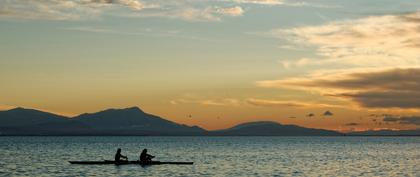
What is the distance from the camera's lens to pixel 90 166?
76188mm

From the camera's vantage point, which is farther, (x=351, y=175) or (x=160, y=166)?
(x=160, y=166)

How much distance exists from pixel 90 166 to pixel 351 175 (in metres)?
26.7

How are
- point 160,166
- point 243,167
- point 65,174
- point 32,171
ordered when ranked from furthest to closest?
point 243,167 < point 160,166 < point 32,171 < point 65,174

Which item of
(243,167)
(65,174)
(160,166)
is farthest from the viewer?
(243,167)

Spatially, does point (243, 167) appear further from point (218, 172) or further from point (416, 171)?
point (416, 171)

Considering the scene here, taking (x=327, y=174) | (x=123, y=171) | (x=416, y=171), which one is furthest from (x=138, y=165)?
(x=416, y=171)

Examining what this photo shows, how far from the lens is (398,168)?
282ft

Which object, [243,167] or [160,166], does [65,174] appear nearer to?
[160,166]

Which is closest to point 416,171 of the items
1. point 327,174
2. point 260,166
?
point 327,174

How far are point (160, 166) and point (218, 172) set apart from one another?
7.16m

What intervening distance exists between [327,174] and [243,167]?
12.6 m

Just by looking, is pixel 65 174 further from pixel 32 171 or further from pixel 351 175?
pixel 351 175


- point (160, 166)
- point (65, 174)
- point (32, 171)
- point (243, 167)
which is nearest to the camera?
point (65, 174)

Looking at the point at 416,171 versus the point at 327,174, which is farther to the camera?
the point at 416,171
